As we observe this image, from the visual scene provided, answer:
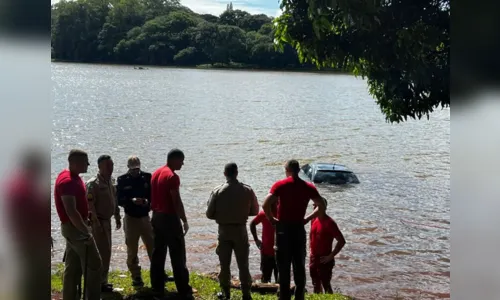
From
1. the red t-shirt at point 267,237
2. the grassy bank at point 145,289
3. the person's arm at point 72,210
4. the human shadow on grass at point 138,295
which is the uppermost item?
the person's arm at point 72,210

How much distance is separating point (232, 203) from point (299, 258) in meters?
1.20

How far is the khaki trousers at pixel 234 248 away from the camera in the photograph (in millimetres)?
8492

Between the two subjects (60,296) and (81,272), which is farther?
(60,296)

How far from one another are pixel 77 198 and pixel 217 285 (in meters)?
4.04

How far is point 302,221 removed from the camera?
26.7 feet

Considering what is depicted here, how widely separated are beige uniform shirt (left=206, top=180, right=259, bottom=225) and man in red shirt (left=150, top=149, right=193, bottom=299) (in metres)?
0.46

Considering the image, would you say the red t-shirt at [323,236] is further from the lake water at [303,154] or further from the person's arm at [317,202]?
the lake water at [303,154]

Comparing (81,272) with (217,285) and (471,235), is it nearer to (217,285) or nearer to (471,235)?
(217,285)

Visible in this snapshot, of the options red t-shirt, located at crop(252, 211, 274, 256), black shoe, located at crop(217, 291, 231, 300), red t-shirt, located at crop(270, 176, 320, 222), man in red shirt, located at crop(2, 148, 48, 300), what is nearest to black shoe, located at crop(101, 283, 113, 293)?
black shoe, located at crop(217, 291, 231, 300)

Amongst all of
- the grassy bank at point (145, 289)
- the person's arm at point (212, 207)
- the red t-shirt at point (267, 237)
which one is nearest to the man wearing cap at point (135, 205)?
the grassy bank at point (145, 289)

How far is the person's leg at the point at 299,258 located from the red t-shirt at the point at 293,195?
29cm

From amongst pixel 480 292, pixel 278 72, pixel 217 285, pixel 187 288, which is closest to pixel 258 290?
pixel 217 285

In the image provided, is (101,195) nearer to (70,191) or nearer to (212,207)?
(212,207)

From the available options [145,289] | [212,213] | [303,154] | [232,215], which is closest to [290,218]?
[232,215]
